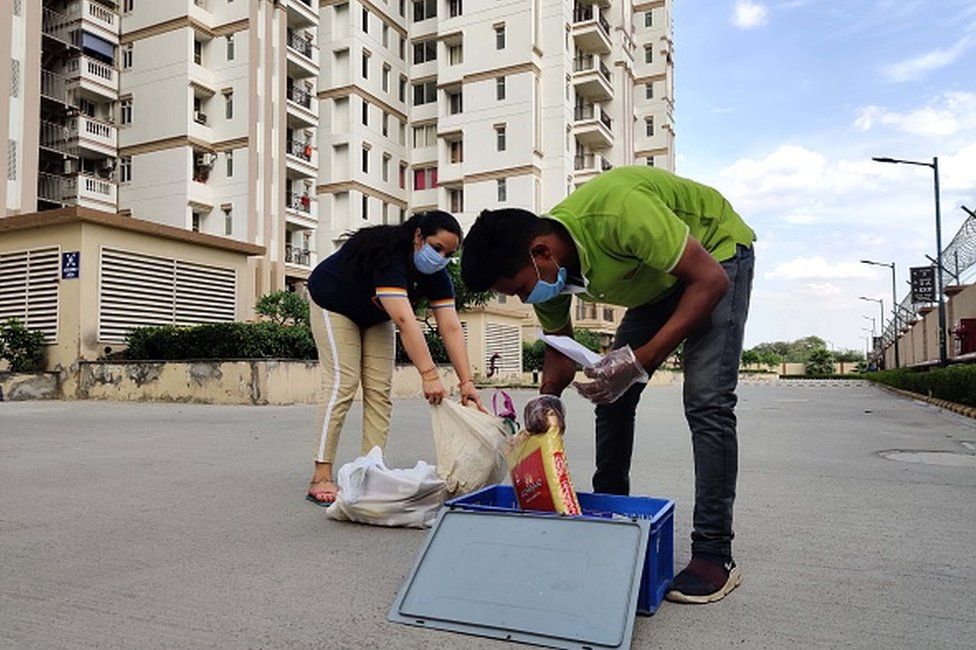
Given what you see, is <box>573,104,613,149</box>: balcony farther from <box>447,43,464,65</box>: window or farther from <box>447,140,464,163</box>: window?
<box>447,43,464,65</box>: window

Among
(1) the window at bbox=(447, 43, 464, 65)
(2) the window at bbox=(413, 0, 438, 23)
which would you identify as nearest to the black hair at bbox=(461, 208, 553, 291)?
(1) the window at bbox=(447, 43, 464, 65)

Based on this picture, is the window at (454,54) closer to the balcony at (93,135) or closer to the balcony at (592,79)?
the balcony at (592,79)

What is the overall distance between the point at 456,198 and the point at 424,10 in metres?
10.4

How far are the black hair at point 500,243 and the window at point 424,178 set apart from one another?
127 ft

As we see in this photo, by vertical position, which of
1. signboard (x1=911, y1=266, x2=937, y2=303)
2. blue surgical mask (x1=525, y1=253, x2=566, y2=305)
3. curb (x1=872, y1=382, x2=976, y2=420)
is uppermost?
signboard (x1=911, y1=266, x2=937, y2=303)

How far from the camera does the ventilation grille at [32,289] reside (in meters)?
12.4

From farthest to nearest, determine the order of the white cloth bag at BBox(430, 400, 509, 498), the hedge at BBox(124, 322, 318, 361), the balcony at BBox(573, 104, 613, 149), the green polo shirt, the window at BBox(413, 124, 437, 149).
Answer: the window at BBox(413, 124, 437, 149)
the balcony at BBox(573, 104, 613, 149)
the hedge at BBox(124, 322, 318, 361)
the white cloth bag at BBox(430, 400, 509, 498)
the green polo shirt

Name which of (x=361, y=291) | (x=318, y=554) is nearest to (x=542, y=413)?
(x=318, y=554)

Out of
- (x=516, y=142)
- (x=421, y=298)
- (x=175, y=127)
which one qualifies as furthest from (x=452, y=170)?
(x=421, y=298)

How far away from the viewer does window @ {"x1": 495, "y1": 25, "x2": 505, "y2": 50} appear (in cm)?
3669

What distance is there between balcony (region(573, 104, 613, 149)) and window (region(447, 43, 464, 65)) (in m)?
6.45

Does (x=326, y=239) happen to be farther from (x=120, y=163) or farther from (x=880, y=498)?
(x=880, y=498)

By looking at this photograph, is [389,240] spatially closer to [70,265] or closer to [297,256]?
[70,265]

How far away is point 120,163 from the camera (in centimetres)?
3181
